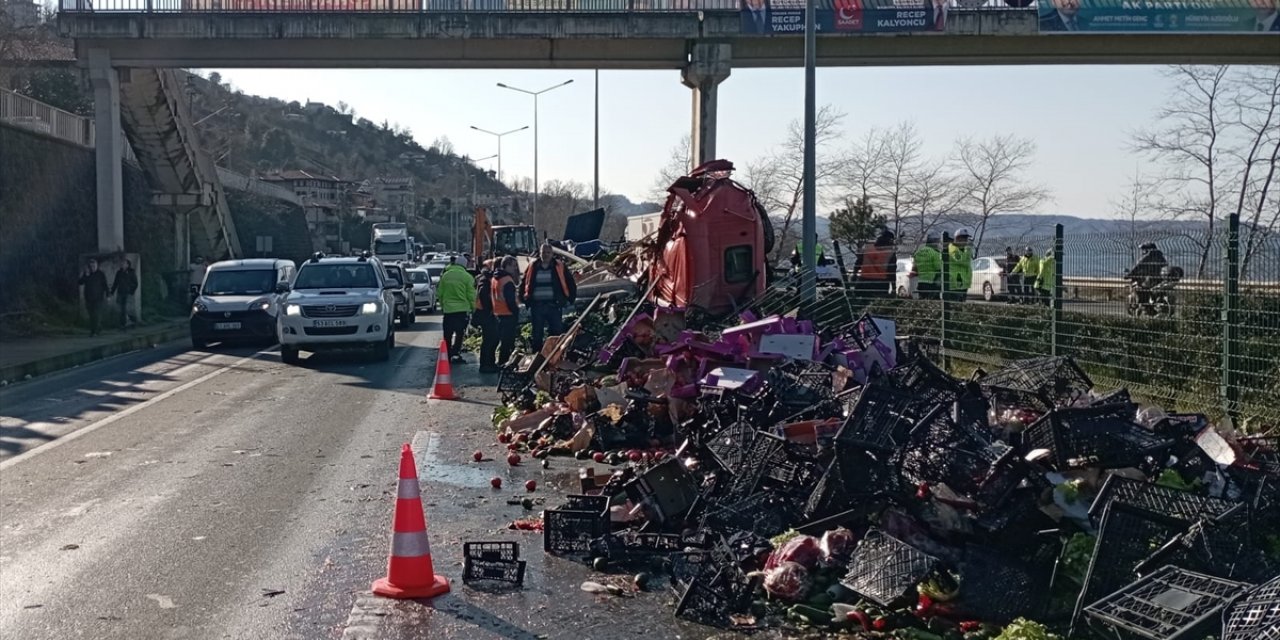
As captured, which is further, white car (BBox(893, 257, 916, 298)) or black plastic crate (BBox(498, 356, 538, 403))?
white car (BBox(893, 257, 916, 298))

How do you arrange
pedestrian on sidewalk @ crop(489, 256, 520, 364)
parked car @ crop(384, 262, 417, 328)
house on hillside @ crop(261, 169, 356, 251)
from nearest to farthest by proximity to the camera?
pedestrian on sidewalk @ crop(489, 256, 520, 364)
parked car @ crop(384, 262, 417, 328)
house on hillside @ crop(261, 169, 356, 251)

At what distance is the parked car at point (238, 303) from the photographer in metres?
23.8

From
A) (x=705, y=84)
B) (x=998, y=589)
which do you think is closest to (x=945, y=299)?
(x=998, y=589)

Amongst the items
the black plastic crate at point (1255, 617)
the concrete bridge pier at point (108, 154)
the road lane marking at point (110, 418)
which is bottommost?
the road lane marking at point (110, 418)

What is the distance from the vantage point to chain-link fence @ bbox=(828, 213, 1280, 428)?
10805mm

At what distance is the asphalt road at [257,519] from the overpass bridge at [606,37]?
1439cm

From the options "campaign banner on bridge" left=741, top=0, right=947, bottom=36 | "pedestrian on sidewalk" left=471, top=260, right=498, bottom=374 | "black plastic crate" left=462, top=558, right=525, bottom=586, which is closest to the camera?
"black plastic crate" left=462, top=558, right=525, bottom=586

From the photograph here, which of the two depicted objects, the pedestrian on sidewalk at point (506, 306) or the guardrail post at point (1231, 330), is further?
the pedestrian on sidewalk at point (506, 306)

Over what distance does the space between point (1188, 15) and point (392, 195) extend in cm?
12501

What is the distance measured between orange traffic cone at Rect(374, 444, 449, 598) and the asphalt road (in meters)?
0.11

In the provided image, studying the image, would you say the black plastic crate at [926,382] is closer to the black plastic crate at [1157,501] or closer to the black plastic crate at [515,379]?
the black plastic crate at [1157,501]

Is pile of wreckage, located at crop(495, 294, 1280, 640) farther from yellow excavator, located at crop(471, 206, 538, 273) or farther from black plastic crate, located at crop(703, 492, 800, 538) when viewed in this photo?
yellow excavator, located at crop(471, 206, 538, 273)

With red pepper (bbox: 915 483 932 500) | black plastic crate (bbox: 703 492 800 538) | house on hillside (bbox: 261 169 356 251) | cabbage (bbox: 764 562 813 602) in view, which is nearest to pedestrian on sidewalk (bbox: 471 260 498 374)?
black plastic crate (bbox: 703 492 800 538)

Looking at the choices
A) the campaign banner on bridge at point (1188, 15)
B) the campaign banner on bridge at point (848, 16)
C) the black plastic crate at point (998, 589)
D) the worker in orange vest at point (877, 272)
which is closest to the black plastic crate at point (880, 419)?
the black plastic crate at point (998, 589)
